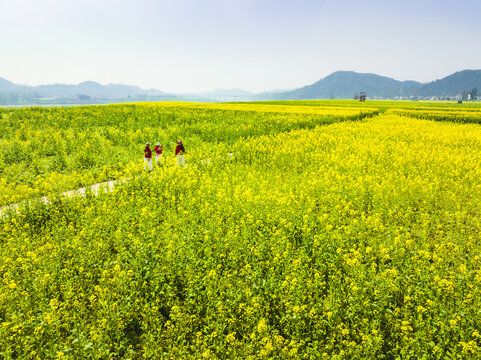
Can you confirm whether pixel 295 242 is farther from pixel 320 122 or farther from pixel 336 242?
pixel 320 122

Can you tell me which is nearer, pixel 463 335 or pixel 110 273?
pixel 463 335

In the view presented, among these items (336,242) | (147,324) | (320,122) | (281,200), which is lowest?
(147,324)

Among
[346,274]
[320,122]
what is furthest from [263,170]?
[320,122]

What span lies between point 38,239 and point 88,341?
14.1ft

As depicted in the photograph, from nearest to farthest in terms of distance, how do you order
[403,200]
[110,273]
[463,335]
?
1. [463,335]
2. [110,273]
3. [403,200]

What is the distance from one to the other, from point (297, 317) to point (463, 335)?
2.45m

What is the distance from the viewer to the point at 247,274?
5.47 metres

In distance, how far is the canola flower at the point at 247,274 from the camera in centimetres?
409

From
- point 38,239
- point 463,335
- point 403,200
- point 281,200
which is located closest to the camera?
point 463,335

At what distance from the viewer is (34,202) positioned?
8773mm

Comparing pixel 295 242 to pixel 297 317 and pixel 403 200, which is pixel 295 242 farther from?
pixel 403 200

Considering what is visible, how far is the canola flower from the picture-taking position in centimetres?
409

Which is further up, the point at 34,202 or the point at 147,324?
the point at 34,202

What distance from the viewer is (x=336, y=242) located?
6.52 meters
